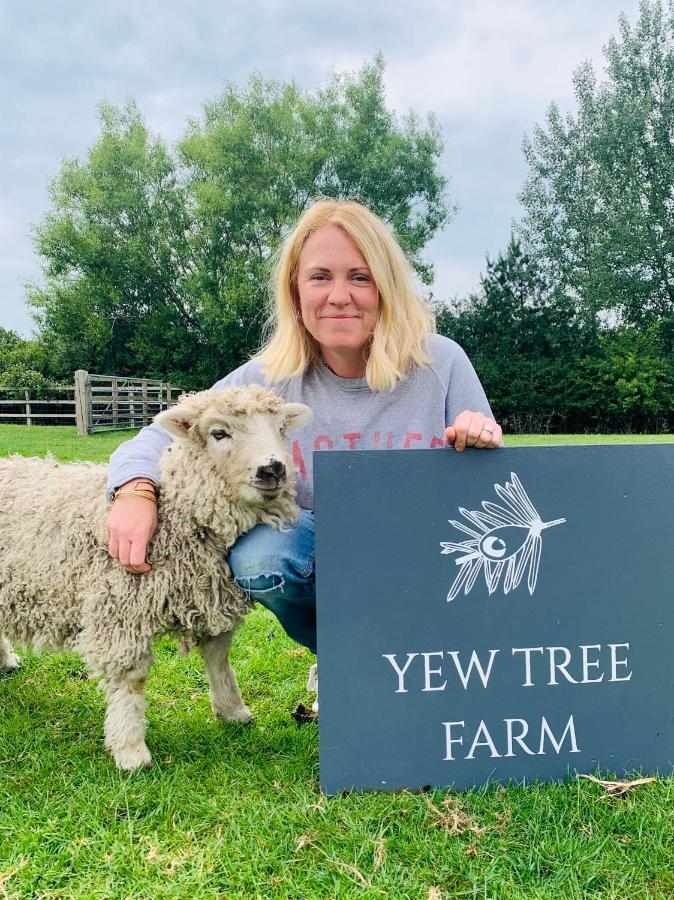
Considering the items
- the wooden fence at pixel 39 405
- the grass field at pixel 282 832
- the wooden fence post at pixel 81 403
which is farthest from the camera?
the wooden fence at pixel 39 405

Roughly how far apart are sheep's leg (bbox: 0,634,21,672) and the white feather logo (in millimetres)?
2336

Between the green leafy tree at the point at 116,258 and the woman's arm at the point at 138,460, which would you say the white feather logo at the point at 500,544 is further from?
the green leafy tree at the point at 116,258

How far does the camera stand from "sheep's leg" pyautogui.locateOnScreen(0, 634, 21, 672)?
334 centimetres

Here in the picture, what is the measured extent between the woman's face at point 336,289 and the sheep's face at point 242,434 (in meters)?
0.41

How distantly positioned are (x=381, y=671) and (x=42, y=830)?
1120mm

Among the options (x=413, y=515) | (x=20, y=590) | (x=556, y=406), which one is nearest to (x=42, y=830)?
(x=20, y=590)

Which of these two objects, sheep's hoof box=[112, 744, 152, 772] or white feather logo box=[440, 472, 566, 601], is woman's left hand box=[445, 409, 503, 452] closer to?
white feather logo box=[440, 472, 566, 601]

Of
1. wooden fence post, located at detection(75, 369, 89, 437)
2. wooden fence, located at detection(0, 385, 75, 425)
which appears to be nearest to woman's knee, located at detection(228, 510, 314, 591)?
wooden fence post, located at detection(75, 369, 89, 437)

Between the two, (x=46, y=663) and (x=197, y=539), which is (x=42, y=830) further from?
(x=46, y=663)

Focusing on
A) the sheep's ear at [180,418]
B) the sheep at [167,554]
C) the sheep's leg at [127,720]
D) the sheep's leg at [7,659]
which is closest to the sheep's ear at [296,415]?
the sheep at [167,554]

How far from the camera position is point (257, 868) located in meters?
1.86

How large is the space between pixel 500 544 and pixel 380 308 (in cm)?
110

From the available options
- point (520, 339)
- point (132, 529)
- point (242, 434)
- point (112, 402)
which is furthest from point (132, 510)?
point (520, 339)

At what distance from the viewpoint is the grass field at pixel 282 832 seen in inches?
70.7
